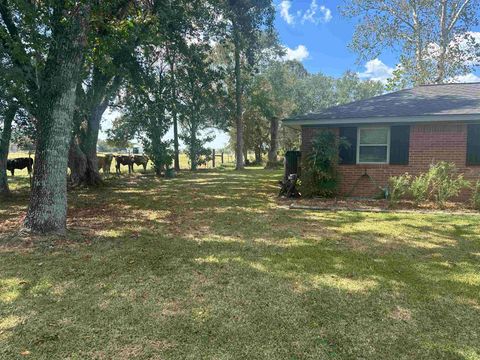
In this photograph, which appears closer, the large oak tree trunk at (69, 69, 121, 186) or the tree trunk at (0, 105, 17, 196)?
the tree trunk at (0, 105, 17, 196)

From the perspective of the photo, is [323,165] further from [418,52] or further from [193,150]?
[418,52]

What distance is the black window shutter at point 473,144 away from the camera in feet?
30.3

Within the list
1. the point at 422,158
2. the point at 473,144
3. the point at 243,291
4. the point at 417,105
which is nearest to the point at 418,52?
the point at 417,105

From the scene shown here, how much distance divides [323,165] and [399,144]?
91.5 inches

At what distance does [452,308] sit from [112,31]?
735 centimetres

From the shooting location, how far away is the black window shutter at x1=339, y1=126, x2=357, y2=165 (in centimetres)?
1030

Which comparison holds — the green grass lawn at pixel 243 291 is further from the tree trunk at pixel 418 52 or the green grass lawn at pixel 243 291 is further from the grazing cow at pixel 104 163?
the tree trunk at pixel 418 52

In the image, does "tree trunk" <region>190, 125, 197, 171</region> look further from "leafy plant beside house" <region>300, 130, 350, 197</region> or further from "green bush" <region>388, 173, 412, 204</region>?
→ "green bush" <region>388, 173, 412, 204</region>

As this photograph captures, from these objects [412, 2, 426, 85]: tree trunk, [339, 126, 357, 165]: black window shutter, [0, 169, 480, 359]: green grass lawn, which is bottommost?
[0, 169, 480, 359]: green grass lawn

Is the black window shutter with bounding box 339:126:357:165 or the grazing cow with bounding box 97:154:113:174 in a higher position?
the black window shutter with bounding box 339:126:357:165

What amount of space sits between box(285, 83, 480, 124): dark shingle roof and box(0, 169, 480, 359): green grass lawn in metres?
3.95

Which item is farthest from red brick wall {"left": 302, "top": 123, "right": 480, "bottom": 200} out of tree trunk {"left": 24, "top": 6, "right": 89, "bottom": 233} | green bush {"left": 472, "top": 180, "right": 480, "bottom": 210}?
tree trunk {"left": 24, "top": 6, "right": 89, "bottom": 233}

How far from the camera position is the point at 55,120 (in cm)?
547

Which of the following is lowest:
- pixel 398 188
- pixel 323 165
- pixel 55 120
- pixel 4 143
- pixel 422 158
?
pixel 398 188
